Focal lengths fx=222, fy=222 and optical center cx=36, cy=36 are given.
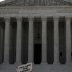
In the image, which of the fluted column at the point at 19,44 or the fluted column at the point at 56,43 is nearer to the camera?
the fluted column at the point at 56,43

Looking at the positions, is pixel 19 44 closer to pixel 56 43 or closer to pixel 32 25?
pixel 32 25

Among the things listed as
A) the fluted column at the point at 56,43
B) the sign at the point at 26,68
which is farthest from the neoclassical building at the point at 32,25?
the sign at the point at 26,68

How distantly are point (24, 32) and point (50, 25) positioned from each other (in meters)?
7.24

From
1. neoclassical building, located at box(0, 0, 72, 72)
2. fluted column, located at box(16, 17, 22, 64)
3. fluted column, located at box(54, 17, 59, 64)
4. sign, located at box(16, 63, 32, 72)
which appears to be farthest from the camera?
fluted column, located at box(16, 17, 22, 64)

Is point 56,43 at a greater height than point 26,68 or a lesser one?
lesser

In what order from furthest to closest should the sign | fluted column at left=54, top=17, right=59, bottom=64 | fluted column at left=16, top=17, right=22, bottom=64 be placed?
fluted column at left=16, top=17, right=22, bottom=64 < fluted column at left=54, top=17, right=59, bottom=64 < the sign

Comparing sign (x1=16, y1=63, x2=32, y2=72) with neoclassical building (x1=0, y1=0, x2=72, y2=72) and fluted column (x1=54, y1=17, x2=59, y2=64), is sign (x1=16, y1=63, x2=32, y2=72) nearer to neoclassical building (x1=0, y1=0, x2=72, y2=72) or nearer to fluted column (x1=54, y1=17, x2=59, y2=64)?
neoclassical building (x1=0, y1=0, x2=72, y2=72)

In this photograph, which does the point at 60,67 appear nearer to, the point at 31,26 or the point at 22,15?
the point at 31,26

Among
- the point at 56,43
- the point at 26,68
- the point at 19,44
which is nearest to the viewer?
the point at 26,68

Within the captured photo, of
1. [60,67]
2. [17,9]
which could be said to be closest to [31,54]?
[60,67]

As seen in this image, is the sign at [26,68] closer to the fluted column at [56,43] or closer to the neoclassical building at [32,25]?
the neoclassical building at [32,25]

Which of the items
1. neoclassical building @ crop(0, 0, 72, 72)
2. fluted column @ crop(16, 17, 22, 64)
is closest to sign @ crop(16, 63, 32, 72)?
neoclassical building @ crop(0, 0, 72, 72)

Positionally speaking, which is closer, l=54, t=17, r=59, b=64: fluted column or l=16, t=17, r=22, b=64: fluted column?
l=54, t=17, r=59, b=64: fluted column

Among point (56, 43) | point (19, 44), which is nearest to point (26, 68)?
point (56, 43)
